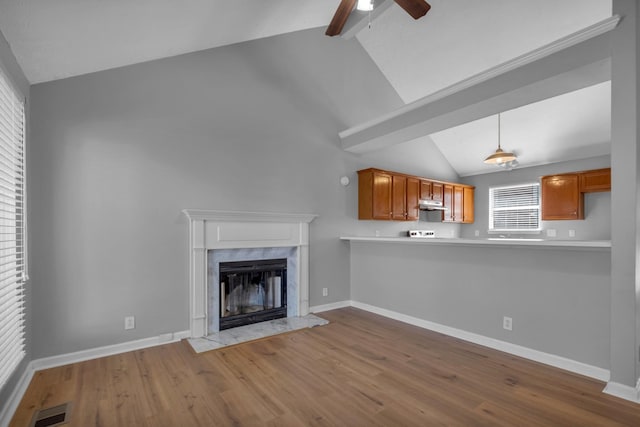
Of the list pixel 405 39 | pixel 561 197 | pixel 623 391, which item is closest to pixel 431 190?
pixel 561 197

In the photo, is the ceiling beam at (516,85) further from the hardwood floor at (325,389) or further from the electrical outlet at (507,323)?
the hardwood floor at (325,389)

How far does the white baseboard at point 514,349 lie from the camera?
8.32 feet

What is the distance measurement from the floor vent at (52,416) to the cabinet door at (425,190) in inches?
213

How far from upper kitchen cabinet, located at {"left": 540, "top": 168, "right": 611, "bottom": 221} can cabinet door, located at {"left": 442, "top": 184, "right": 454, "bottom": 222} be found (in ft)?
5.03

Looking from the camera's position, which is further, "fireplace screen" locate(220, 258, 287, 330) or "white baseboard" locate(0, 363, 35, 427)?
"fireplace screen" locate(220, 258, 287, 330)

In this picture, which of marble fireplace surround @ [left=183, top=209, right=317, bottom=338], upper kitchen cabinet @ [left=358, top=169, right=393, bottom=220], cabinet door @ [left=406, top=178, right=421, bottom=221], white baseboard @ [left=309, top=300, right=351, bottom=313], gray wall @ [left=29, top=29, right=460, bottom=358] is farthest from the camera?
cabinet door @ [left=406, top=178, right=421, bottom=221]

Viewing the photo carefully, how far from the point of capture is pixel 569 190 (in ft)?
17.6

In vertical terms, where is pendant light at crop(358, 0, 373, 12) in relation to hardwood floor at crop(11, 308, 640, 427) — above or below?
above

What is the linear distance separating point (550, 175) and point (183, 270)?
6128mm

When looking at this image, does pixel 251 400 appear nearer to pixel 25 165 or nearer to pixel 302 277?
pixel 302 277

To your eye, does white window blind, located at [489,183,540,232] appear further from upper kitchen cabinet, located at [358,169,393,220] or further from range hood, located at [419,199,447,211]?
upper kitchen cabinet, located at [358,169,393,220]

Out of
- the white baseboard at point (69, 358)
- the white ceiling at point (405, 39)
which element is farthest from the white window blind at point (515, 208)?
the white baseboard at point (69, 358)

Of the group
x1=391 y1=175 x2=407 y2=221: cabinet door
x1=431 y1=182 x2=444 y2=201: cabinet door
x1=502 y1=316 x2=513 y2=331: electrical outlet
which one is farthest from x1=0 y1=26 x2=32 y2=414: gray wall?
x1=431 y1=182 x2=444 y2=201: cabinet door

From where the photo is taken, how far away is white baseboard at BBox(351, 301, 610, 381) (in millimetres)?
2537
